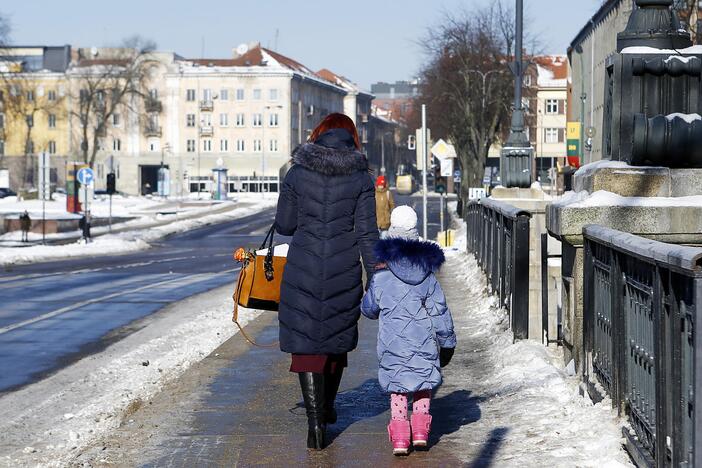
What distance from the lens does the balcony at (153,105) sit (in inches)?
4862

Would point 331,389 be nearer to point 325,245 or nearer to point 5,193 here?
point 325,245

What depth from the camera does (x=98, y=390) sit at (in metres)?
10.7

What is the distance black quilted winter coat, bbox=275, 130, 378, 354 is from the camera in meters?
7.35

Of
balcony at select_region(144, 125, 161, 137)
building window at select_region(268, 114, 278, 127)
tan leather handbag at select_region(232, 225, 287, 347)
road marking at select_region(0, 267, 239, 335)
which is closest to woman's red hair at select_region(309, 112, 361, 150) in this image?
tan leather handbag at select_region(232, 225, 287, 347)

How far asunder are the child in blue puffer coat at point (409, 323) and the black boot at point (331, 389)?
56cm

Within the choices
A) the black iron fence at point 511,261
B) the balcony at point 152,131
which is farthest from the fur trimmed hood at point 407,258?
the balcony at point 152,131

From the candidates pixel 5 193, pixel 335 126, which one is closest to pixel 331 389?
pixel 335 126

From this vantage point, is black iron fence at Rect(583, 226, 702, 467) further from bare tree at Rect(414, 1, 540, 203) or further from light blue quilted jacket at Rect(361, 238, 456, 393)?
bare tree at Rect(414, 1, 540, 203)

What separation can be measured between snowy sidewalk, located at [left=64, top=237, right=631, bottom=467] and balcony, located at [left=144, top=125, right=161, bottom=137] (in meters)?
122

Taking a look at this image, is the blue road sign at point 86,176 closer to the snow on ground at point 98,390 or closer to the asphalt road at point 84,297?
the asphalt road at point 84,297

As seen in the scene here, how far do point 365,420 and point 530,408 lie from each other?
40.4 inches

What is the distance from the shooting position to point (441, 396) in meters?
9.14

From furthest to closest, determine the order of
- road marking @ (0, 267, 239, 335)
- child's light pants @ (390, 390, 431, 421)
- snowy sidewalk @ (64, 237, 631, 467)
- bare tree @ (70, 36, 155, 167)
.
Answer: bare tree @ (70, 36, 155, 167) → road marking @ (0, 267, 239, 335) → child's light pants @ (390, 390, 431, 421) → snowy sidewalk @ (64, 237, 631, 467)

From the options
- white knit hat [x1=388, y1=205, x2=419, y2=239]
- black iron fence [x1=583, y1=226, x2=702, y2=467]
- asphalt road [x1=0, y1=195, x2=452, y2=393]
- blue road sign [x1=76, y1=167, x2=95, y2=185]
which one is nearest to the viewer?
black iron fence [x1=583, y1=226, x2=702, y2=467]
